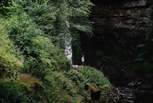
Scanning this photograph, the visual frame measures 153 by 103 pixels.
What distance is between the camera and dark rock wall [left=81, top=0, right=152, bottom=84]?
117ft

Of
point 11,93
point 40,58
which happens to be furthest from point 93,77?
point 11,93

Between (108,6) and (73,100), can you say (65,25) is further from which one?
(108,6)

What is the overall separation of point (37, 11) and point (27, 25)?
7.34 ft

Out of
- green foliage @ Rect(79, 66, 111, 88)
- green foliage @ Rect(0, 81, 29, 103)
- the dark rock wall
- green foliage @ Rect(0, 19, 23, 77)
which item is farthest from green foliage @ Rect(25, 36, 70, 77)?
the dark rock wall

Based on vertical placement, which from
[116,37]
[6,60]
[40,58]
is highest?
[6,60]

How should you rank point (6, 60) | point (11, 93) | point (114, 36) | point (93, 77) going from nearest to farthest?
point (11, 93) < point (6, 60) < point (93, 77) < point (114, 36)

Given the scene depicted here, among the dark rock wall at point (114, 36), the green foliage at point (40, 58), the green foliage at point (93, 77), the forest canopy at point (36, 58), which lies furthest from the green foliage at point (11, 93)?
the dark rock wall at point (114, 36)

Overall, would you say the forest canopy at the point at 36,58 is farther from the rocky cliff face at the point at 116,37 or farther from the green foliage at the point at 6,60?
the rocky cliff face at the point at 116,37

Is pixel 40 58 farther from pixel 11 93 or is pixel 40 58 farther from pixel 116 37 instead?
pixel 116 37

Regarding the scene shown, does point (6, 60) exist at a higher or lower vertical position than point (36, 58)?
higher

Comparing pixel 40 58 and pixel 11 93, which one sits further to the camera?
pixel 40 58

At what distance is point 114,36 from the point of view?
36.7 metres

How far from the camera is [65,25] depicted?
20766mm

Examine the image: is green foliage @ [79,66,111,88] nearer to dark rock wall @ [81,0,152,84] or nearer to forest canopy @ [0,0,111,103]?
forest canopy @ [0,0,111,103]
